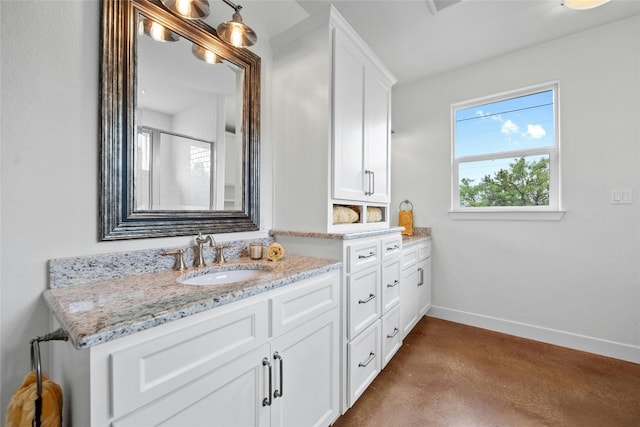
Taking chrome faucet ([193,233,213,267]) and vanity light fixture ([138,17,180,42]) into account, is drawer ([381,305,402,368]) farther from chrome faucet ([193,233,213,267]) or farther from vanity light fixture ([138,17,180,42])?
vanity light fixture ([138,17,180,42])

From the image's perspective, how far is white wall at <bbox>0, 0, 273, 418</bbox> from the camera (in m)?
0.89

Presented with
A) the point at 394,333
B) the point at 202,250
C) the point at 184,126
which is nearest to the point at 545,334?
the point at 394,333

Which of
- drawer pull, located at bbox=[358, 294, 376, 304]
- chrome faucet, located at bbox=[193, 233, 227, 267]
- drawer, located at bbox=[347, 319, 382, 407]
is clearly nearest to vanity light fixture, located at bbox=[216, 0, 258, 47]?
chrome faucet, located at bbox=[193, 233, 227, 267]

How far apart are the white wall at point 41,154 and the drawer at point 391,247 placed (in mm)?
1529

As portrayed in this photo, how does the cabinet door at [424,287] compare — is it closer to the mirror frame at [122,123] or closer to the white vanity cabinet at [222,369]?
the white vanity cabinet at [222,369]

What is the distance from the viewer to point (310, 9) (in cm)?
188

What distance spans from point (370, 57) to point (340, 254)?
146 cm

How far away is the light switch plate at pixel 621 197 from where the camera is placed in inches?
80.9

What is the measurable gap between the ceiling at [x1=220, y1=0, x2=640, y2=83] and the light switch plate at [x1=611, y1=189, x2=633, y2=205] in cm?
133

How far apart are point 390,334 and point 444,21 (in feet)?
7.93

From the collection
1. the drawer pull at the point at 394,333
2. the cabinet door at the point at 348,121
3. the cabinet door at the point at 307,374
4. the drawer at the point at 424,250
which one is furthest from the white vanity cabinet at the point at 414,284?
the cabinet door at the point at 307,374

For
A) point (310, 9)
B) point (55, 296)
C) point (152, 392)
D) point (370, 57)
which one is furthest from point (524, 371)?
point (310, 9)

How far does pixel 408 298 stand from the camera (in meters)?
2.38

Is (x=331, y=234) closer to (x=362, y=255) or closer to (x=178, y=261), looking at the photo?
(x=362, y=255)
